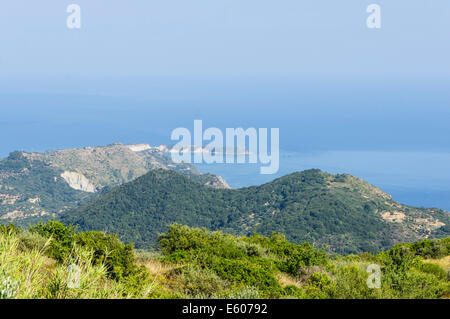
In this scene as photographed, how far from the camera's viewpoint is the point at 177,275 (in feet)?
28.8

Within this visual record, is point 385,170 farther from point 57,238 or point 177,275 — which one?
point 177,275

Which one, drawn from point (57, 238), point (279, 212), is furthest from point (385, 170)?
point (57, 238)

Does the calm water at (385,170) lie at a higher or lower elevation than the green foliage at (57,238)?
lower

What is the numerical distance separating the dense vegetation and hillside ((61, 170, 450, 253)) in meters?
34.6

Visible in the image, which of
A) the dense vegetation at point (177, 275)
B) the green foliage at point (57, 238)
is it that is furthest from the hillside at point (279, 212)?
the green foliage at point (57, 238)

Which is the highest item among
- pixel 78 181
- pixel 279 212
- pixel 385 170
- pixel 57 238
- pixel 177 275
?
pixel 177 275

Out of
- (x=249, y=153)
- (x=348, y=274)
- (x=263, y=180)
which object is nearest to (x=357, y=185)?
(x=348, y=274)

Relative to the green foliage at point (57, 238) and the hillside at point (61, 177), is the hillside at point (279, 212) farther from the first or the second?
the green foliage at point (57, 238)

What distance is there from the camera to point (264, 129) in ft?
586

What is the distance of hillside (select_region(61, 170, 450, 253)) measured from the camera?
153 ft

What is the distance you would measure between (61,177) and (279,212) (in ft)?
223

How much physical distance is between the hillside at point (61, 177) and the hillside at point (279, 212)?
64.7 feet

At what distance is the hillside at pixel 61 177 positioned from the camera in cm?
8219

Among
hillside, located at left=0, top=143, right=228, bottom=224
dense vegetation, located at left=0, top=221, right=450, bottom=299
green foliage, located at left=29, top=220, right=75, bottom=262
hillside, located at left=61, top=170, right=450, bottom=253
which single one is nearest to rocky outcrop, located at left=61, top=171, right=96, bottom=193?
hillside, located at left=0, top=143, right=228, bottom=224
